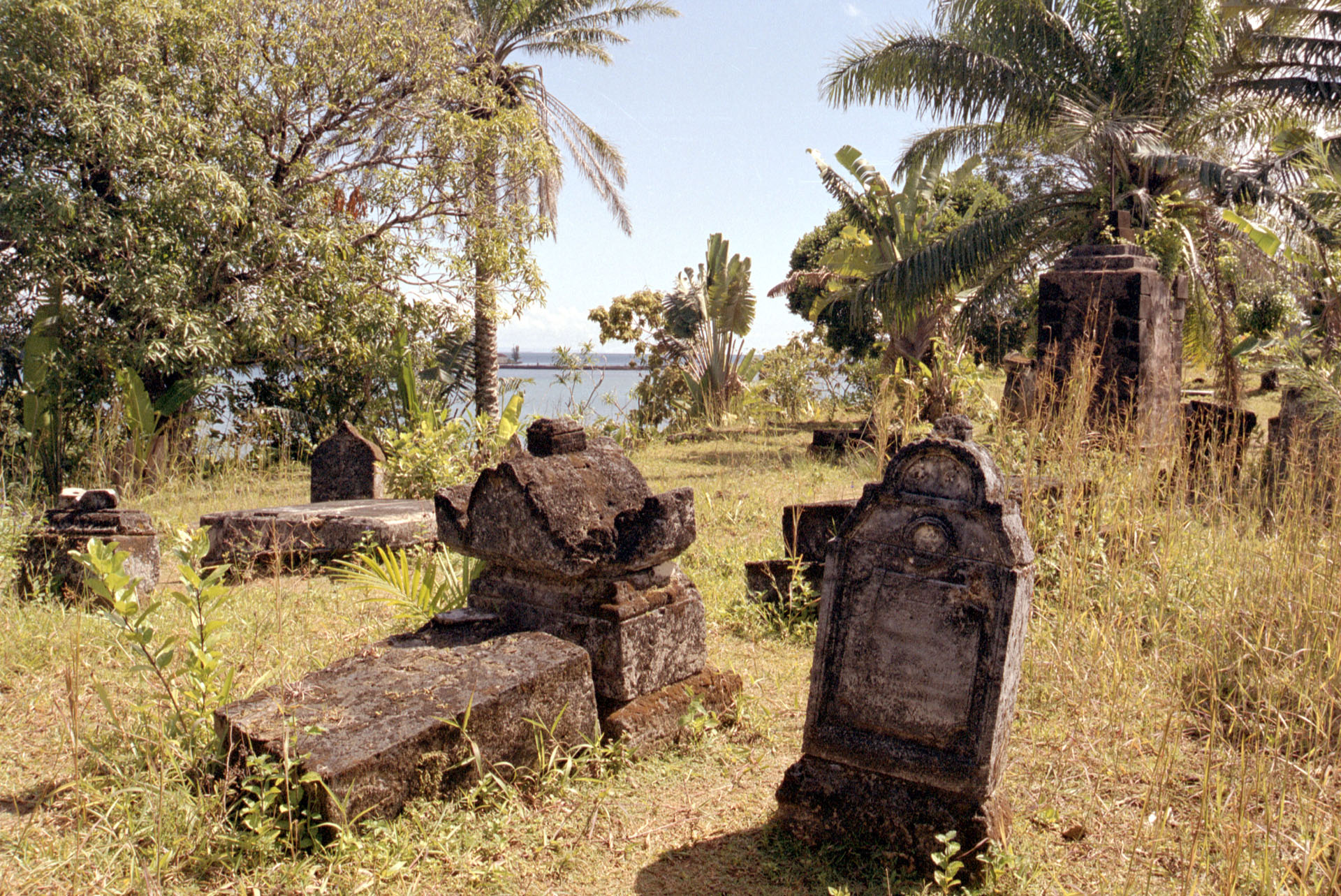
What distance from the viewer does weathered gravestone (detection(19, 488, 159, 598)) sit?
5230 mm

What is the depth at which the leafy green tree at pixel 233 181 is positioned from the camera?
9.81 m

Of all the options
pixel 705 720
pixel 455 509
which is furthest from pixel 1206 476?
pixel 455 509

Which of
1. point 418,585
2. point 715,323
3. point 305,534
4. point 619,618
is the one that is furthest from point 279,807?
point 715,323

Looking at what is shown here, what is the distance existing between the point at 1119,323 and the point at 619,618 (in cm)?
649

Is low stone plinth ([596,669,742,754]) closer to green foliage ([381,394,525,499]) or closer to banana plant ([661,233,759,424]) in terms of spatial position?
green foliage ([381,394,525,499])

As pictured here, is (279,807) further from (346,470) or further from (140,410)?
(140,410)

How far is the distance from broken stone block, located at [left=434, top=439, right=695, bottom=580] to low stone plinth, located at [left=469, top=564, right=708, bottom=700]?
3.9 inches

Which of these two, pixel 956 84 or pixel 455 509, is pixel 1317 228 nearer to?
pixel 956 84

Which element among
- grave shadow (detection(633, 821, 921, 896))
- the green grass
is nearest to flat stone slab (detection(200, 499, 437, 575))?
the green grass

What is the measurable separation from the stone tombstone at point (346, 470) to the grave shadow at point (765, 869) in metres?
5.32

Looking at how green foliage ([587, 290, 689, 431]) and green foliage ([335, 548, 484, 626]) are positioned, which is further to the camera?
green foliage ([587, 290, 689, 431])

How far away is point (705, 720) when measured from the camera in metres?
3.60

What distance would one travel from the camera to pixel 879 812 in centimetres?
282

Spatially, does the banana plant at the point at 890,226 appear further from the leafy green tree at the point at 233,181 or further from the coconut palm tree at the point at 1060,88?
the leafy green tree at the point at 233,181
